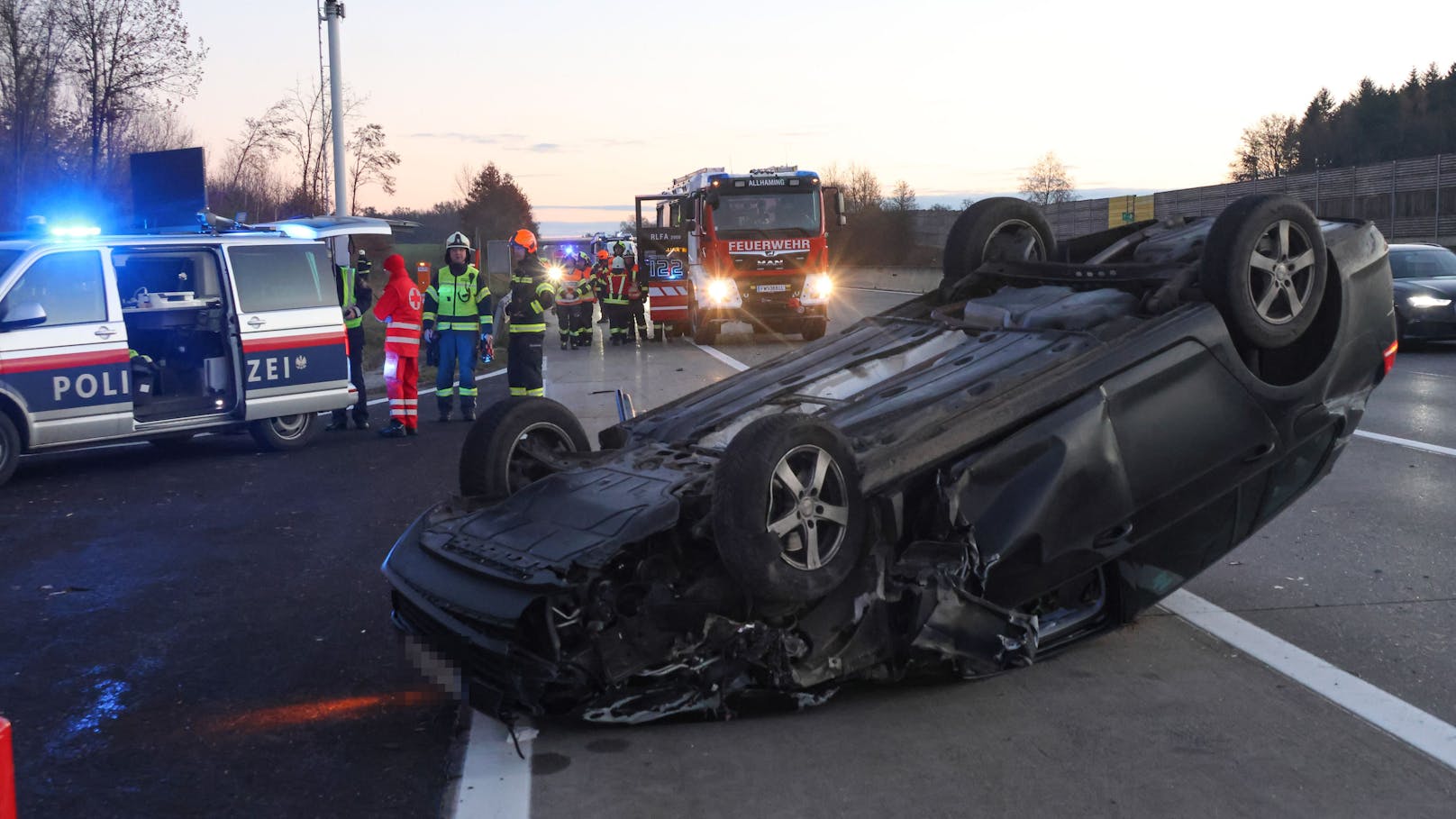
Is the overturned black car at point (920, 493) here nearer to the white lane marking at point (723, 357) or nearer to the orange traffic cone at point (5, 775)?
the orange traffic cone at point (5, 775)

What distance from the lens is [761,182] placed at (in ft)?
73.4

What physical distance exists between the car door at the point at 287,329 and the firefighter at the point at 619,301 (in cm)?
1333

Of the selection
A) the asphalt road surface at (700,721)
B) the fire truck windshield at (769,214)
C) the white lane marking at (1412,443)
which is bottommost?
the asphalt road surface at (700,721)

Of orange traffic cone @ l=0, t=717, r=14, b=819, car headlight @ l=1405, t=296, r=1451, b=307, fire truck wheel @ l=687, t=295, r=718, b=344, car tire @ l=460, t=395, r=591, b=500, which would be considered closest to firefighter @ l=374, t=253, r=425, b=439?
car tire @ l=460, t=395, r=591, b=500

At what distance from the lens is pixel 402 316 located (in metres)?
11.6

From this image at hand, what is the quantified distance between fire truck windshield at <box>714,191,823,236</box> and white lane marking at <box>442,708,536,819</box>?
18.4m

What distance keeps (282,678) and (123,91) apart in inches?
797

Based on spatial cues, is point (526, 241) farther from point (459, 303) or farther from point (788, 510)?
point (788, 510)

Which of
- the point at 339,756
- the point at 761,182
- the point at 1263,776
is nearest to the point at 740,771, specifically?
the point at 339,756

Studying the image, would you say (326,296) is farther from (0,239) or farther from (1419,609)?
(1419,609)

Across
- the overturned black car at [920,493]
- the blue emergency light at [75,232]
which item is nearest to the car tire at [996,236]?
the overturned black car at [920,493]

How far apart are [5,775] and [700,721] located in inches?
87.7

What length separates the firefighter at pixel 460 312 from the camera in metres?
12.2

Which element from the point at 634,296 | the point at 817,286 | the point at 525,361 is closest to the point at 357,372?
the point at 525,361
